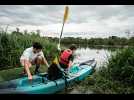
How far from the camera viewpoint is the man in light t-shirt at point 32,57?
15.3 feet

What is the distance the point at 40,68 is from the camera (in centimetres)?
592

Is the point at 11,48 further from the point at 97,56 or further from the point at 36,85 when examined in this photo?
the point at 97,56

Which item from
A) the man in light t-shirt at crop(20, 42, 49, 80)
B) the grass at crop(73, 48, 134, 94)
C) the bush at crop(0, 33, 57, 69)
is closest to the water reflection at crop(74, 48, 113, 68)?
the grass at crop(73, 48, 134, 94)

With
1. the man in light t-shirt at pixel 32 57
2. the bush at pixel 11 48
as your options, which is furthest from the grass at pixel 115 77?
the bush at pixel 11 48

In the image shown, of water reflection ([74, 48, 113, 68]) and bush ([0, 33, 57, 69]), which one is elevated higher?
bush ([0, 33, 57, 69])

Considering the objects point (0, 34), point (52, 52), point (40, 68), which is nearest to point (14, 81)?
point (40, 68)

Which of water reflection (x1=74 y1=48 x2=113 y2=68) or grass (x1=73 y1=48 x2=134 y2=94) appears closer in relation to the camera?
grass (x1=73 y1=48 x2=134 y2=94)

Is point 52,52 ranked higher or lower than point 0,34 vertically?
lower

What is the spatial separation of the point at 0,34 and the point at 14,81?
2538 mm

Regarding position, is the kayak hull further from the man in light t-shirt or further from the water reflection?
the water reflection

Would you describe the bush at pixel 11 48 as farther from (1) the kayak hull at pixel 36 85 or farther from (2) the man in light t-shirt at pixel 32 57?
(1) the kayak hull at pixel 36 85

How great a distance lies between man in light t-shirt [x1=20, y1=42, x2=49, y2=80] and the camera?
15.3ft

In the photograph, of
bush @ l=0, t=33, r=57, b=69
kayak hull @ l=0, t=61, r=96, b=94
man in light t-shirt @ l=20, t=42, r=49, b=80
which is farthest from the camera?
bush @ l=0, t=33, r=57, b=69
